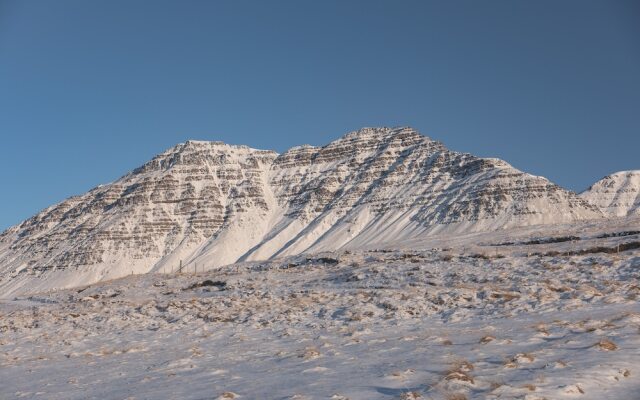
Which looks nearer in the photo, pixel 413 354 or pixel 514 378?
pixel 514 378

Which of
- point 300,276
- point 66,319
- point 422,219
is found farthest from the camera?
point 422,219

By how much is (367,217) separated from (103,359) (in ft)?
578

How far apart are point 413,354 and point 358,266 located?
2316cm

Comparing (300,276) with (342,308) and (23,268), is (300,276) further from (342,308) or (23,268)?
(23,268)

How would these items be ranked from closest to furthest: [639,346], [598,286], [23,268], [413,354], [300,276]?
[639,346] < [413,354] < [598,286] < [300,276] < [23,268]

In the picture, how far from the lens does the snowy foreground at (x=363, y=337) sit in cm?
1221

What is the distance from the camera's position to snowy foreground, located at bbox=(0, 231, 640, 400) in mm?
12213

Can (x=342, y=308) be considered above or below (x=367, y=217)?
below

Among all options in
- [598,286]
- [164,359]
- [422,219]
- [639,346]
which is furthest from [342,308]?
[422,219]

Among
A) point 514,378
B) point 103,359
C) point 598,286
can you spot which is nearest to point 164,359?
point 103,359

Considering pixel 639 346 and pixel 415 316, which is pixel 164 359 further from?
pixel 639 346

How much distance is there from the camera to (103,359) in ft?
65.3

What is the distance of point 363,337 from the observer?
18766 mm

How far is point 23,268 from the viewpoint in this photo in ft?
651
